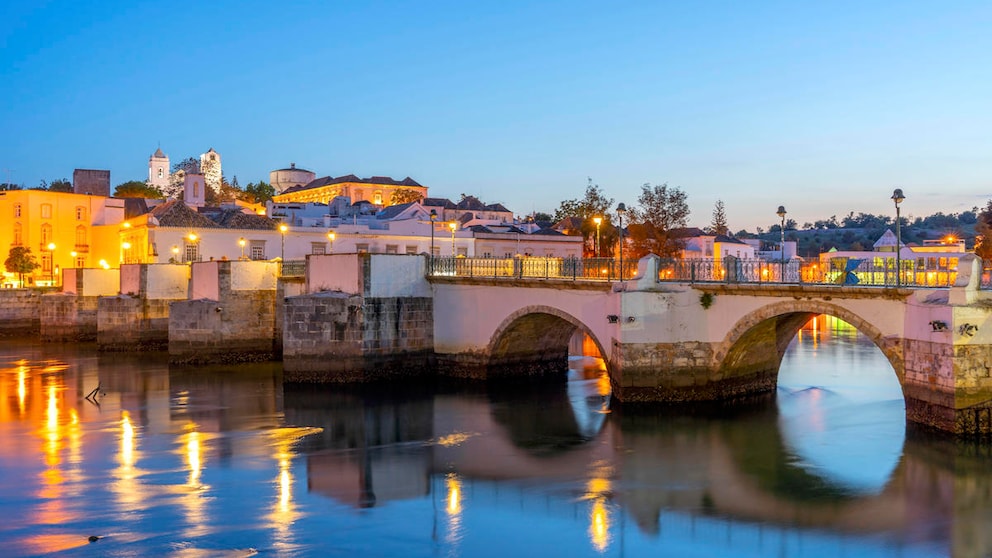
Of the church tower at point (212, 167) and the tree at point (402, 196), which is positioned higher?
the church tower at point (212, 167)

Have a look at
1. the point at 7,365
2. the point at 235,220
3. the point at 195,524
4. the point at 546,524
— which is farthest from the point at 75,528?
the point at 235,220

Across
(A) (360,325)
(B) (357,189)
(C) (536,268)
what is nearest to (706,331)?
(C) (536,268)

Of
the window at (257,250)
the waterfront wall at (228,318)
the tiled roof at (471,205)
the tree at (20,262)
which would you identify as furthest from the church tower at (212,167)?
the waterfront wall at (228,318)

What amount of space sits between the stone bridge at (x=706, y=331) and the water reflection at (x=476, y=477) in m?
0.93

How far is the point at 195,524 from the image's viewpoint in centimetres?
1324

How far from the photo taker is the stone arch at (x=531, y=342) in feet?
83.7

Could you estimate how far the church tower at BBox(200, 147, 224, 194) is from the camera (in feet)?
407

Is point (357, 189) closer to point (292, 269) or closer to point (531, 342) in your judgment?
point (292, 269)

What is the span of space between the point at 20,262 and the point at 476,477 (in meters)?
47.4

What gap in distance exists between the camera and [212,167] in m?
127

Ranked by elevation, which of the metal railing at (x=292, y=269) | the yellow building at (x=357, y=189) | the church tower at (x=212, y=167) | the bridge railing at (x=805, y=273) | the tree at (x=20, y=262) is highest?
the church tower at (x=212, y=167)

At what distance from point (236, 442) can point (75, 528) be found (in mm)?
6152

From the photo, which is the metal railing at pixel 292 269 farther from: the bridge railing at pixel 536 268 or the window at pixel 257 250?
the window at pixel 257 250

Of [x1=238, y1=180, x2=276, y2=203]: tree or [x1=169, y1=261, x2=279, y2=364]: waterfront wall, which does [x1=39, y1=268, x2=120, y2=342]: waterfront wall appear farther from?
[x1=238, y1=180, x2=276, y2=203]: tree
